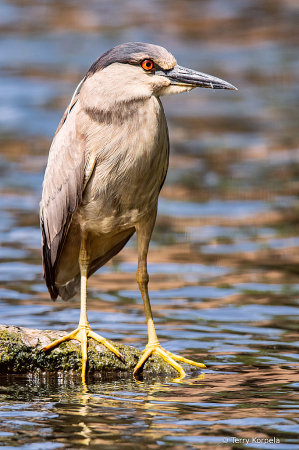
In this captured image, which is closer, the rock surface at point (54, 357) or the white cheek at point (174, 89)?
the rock surface at point (54, 357)

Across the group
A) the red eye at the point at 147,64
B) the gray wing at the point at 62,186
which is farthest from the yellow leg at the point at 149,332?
the red eye at the point at 147,64

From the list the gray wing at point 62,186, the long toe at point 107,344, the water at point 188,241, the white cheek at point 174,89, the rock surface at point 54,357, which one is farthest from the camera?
the gray wing at point 62,186

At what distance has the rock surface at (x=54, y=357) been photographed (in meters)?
5.71

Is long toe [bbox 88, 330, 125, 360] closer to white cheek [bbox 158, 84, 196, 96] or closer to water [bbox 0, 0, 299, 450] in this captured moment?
water [bbox 0, 0, 299, 450]

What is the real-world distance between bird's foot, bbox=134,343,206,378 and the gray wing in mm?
1251

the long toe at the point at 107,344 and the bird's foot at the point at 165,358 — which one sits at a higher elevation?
the long toe at the point at 107,344

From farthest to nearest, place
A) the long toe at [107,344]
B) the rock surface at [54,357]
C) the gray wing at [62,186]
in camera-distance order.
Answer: the gray wing at [62,186] → the long toe at [107,344] → the rock surface at [54,357]

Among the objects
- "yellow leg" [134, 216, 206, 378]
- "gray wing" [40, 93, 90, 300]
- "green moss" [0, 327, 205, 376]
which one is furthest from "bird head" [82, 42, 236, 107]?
"green moss" [0, 327, 205, 376]

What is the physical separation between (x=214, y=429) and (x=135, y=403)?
72 centimetres

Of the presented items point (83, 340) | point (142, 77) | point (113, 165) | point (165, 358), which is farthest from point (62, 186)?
point (165, 358)

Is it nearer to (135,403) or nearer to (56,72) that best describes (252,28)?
(56,72)

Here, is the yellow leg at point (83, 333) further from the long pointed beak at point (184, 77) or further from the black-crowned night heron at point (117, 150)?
the long pointed beak at point (184, 77)

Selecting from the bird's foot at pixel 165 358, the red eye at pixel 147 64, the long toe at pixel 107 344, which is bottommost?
the bird's foot at pixel 165 358

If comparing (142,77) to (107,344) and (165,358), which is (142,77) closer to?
(107,344)
